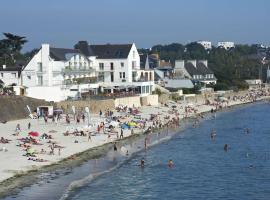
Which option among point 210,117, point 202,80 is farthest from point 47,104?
point 202,80

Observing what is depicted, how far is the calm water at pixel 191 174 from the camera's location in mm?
32531

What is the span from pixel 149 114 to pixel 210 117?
40.7 ft

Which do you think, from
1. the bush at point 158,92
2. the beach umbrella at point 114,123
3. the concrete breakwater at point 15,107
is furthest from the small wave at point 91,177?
the bush at point 158,92

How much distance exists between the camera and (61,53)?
238 feet

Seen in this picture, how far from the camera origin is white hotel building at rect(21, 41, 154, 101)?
68625 mm

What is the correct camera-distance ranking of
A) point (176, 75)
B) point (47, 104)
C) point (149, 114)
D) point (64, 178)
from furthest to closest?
1. point (176, 75)
2. point (149, 114)
3. point (47, 104)
4. point (64, 178)

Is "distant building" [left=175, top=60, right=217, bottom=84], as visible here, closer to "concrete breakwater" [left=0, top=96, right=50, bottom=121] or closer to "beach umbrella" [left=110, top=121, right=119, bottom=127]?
"concrete breakwater" [left=0, top=96, right=50, bottom=121]

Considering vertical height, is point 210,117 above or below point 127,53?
below

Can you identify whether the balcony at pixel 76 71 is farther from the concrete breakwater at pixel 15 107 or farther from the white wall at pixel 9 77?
the concrete breakwater at pixel 15 107

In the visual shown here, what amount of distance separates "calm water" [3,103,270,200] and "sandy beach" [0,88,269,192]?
9.76 ft

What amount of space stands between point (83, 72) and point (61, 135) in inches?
1063

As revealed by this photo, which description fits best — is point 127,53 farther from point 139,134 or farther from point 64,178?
point 64,178

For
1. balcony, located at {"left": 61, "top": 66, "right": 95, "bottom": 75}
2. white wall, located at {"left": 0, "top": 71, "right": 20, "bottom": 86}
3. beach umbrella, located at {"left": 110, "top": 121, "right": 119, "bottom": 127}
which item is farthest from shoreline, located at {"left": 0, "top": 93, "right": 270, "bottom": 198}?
white wall, located at {"left": 0, "top": 71, "right": 20, "bottom": 86}

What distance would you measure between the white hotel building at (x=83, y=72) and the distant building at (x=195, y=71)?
2444cm
